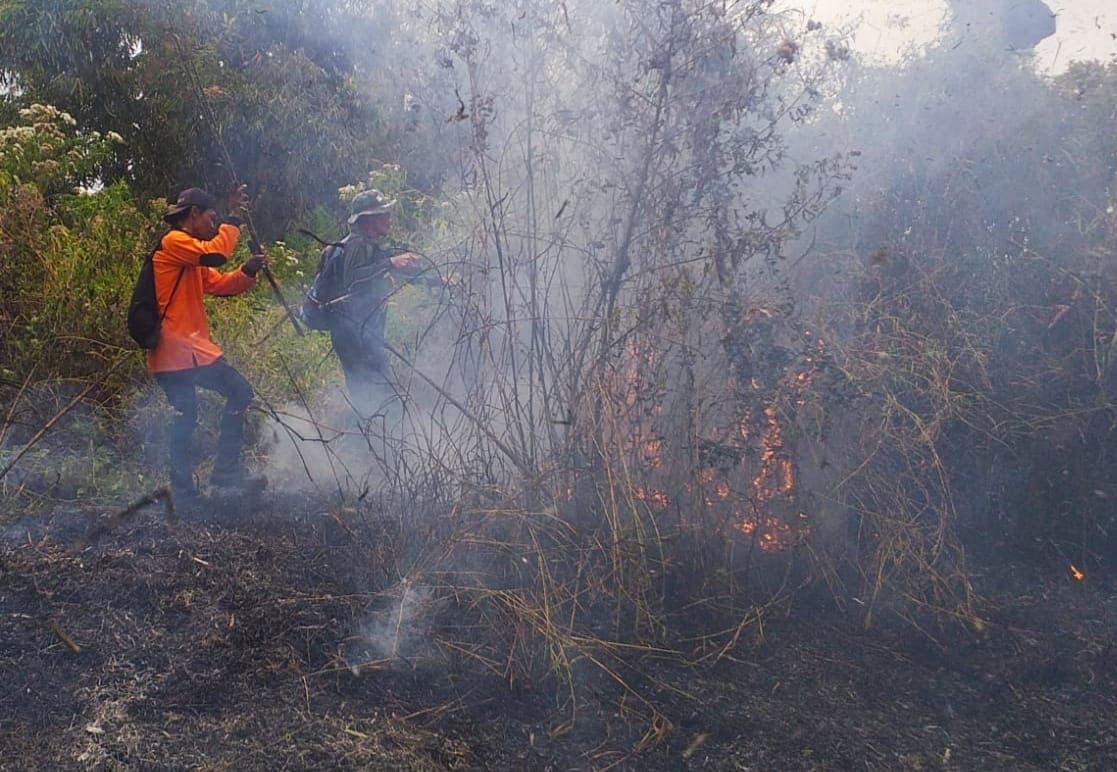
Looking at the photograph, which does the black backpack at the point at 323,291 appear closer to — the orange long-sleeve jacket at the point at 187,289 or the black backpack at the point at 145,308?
the orange long-sleeve jacket at the point at 187,289

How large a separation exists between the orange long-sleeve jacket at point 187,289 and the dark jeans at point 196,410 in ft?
0.23

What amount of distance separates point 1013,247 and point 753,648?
9.03 ft

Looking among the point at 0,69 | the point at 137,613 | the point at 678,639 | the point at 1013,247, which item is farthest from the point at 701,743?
the point at 0,69

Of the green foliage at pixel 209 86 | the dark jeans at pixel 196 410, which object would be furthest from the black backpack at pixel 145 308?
the green foliage at pixel 209 86

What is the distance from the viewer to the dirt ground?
304cm

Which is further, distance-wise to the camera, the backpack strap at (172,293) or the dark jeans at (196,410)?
the dark jeans at (196,410)

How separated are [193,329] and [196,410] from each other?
44cm

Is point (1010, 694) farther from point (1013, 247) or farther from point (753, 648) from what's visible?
point (1013, 247)

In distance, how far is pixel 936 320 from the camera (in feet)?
15.7

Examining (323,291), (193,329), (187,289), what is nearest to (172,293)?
(187,289)

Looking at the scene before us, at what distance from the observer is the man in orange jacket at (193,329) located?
4.70 metres

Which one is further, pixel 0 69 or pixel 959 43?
pixel 0 69

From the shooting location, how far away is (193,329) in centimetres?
487

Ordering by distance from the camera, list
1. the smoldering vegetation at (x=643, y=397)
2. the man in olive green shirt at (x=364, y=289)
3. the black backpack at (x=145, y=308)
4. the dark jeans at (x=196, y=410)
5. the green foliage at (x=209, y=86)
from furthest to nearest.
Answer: the green foliage at (x=209, y=86)
the man in olive green shirt at (x=364, y=289)
the dark jeans at (x=196, y=410)
the black backpack at (x=145, y=308)
the smoldering vegetation at (x=643, y=397)
